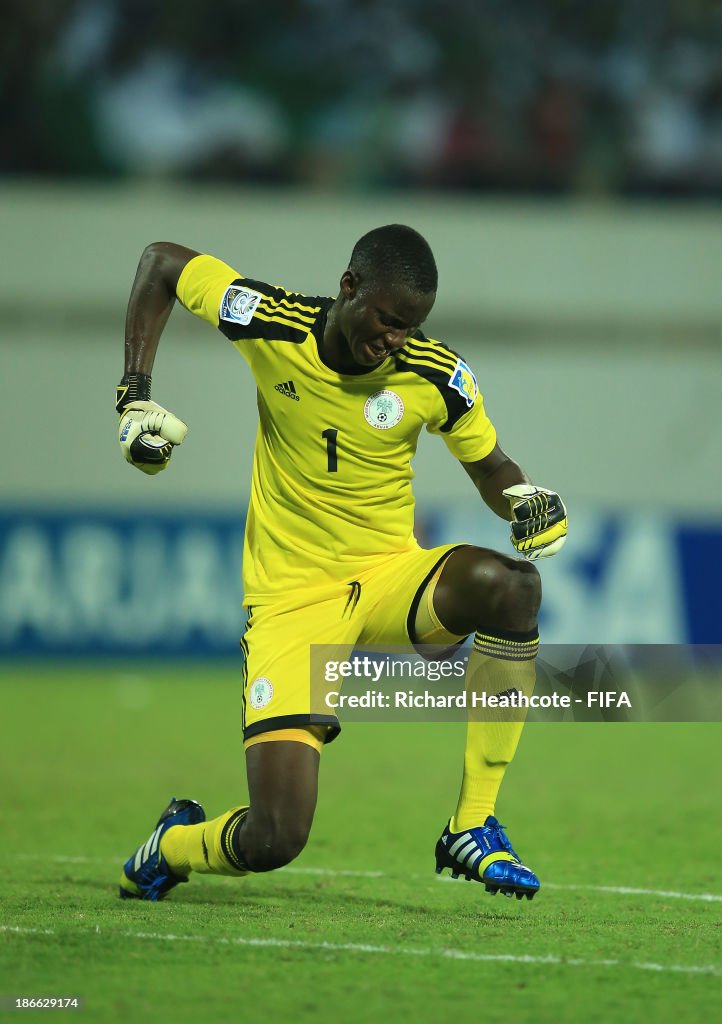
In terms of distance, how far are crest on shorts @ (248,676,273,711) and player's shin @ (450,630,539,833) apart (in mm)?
659

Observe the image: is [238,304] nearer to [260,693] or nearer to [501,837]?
[260,693]

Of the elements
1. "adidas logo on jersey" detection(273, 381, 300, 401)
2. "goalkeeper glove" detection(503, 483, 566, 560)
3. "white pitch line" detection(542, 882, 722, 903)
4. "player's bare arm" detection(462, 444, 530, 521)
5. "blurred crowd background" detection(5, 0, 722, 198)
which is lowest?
"white pitch line" detection(542, 882, 722, 903)

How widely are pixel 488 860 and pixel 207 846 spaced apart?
0.92 meters

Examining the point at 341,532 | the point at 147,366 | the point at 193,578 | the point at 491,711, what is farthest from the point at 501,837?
the point at 193,578

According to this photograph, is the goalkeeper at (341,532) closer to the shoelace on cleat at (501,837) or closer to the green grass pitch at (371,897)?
the shoelace on cleat at (501,837)

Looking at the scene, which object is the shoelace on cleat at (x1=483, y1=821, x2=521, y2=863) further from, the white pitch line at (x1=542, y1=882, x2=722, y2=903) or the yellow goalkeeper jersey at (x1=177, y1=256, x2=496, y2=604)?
the yellow goalkeeper jersey at (x1=177, y1=256, x2=496, y2=604)

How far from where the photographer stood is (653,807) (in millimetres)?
7215

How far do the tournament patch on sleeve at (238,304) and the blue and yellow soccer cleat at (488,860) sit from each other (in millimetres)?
1843

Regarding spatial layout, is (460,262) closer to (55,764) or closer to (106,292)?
(106,292)

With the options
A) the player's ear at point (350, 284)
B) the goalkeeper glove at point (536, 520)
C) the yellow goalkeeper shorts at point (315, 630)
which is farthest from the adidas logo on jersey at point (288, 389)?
the goalkeeper glove at point (536, 520)

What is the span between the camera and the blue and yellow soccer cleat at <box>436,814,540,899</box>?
445 centimetres

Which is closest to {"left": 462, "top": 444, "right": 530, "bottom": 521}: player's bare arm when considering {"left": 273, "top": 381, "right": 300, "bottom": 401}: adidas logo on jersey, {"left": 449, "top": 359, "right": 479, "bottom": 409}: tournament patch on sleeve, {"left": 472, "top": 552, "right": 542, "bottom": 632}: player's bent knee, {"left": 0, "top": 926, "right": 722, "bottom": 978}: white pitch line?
{"left": 449, "top": 359, "right": 479, "bottom": 409}: tournament patch on sleeve

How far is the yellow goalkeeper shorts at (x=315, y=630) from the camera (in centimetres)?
468

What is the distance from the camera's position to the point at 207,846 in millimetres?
4746
